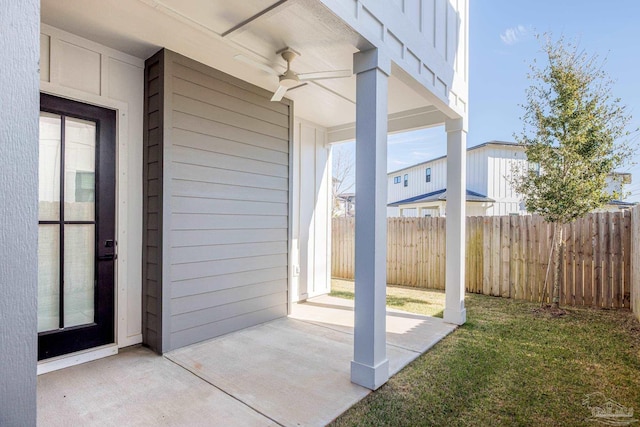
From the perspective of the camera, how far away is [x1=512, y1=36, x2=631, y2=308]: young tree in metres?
4.78

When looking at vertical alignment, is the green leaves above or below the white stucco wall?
above

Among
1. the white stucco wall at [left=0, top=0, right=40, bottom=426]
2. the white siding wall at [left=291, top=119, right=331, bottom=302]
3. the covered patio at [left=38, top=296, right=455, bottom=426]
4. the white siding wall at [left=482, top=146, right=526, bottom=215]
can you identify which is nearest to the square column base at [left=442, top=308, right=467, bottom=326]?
the covered patio at [left=38, top=296, right=455, bottom=426]

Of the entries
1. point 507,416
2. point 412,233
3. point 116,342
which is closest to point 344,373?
point 507,416

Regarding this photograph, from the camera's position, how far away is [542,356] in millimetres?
3311

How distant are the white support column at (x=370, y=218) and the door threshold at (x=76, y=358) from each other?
236 cm

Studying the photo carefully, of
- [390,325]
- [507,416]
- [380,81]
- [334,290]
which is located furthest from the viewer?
[334,290]

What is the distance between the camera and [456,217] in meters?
4.35

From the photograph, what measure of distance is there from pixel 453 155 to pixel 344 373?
3049 millimetres

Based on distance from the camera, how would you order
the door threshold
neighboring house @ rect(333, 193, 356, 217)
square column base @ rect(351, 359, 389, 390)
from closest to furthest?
square column base @ rect(351, 359, 389, 390) < the door threshold < neighboring house @ rect(333, 193, 356, 217)

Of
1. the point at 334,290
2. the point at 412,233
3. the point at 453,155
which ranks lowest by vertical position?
the point at 334,290

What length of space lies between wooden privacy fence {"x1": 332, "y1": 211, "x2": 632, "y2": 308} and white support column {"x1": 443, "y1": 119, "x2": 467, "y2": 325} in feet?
7.06

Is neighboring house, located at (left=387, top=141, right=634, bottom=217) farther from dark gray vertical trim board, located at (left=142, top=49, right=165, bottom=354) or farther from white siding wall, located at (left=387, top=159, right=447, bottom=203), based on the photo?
dark gray vertical trim board, located at (left=142, top=49, right=165, bottom=354)

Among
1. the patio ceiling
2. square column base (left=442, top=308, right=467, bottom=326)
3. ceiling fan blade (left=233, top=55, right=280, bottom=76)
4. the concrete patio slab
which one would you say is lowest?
the concrete patio slab

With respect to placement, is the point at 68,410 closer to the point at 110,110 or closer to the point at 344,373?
the point at 344,373
